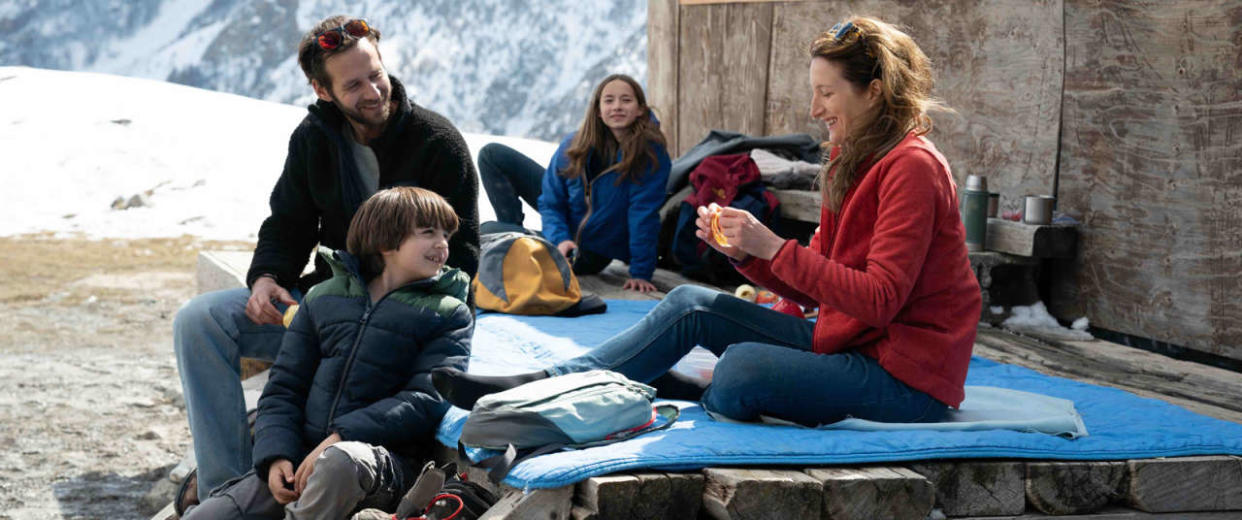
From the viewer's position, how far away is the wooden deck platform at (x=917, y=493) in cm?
242

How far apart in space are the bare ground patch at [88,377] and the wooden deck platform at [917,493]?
1.94m

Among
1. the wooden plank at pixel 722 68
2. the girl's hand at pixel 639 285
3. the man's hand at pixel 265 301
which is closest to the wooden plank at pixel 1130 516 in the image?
the man's hand at pixel 265 301

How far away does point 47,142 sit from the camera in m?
12.2

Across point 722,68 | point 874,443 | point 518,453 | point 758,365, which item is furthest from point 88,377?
point 874,443

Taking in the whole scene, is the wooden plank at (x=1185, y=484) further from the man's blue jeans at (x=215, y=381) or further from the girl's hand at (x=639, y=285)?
the girl's hand at (x=639, y=285)

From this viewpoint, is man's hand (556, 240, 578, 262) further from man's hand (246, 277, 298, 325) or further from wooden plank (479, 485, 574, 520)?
wooden plank (479, 485, 574, 520)

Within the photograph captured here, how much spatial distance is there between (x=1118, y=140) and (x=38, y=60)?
107ft

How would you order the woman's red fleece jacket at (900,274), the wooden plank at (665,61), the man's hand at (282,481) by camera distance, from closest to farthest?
the woman's red fleece jacket at (900,274) → the man's hand at (282,481) → the wooden plank at (665,61)

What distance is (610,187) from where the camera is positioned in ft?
17.5

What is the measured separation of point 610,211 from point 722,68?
1.99 meters

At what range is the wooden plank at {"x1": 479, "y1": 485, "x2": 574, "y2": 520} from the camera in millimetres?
2459

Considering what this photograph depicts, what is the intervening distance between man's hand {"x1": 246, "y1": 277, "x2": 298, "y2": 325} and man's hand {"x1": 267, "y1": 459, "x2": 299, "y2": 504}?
56cm

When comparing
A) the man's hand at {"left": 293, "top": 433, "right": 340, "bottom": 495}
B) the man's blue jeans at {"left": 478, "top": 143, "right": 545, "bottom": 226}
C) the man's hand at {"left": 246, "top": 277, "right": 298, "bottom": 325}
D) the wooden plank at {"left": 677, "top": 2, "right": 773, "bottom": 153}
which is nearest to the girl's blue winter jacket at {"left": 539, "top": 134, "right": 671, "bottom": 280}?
the man's blue jeans at {"left": 478, "top": 143, "right": 545, "bottom": 226}

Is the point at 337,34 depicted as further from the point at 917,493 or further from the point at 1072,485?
the point at 1072,485
